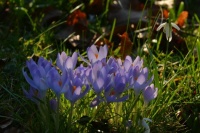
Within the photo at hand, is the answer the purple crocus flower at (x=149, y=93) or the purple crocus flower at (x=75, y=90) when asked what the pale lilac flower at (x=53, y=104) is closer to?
the purple crocus flower at (x=75, y=90)

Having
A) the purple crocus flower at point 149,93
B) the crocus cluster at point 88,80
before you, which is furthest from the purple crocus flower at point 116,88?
the purple crocus flower at point 149,93

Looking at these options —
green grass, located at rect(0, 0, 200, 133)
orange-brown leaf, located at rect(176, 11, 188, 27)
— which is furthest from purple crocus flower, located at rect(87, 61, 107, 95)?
orange-brown leaf, located at rect(176, 11, 188, 27)

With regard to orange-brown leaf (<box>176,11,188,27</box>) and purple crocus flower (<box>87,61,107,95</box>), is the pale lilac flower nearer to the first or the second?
purple crocus flower (<box>87,61,107,95</box>)

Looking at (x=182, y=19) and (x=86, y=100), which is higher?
(x=182, y=19)

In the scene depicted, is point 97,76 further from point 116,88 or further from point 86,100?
point 86,100

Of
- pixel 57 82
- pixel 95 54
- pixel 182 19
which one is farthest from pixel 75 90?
pixel 182 19

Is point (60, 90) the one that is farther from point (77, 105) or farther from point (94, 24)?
point (94, 24)
